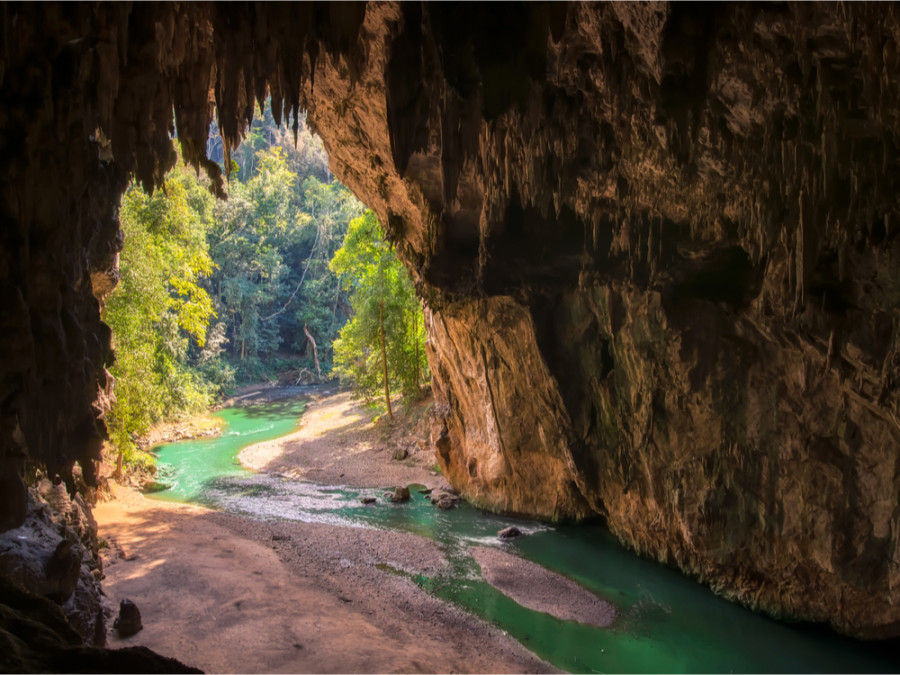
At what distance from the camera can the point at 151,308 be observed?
52.3 ft

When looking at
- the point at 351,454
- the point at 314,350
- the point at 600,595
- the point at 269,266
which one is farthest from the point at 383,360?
the point at 269,266

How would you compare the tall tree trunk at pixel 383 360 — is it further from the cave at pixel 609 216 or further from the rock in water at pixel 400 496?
the cave at pixel 609 216

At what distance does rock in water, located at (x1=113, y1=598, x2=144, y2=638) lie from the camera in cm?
812

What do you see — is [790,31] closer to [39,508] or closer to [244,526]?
[39,508]

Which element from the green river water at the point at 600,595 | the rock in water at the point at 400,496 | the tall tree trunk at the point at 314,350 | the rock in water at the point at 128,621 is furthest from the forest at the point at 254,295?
the rock in water at the point at 400,496

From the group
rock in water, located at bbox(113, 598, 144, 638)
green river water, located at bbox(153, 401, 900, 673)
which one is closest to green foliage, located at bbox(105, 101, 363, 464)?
green river water, located at bbox(153, 401, 900, 673)

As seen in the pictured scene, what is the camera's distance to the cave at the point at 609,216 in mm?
5863

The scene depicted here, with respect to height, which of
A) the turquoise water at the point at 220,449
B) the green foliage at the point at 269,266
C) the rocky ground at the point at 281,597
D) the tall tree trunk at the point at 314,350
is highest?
the green foliage at the point at 269,266

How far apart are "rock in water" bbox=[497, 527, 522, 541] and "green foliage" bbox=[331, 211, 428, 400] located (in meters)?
11.3

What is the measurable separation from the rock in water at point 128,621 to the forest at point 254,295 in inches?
223

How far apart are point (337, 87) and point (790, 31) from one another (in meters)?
7.40

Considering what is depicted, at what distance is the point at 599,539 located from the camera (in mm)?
14484

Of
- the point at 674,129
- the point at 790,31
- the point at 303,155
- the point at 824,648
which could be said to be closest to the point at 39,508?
the point at 674,129

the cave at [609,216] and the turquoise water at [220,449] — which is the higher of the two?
the cave at [609,216]
